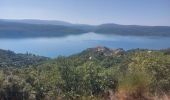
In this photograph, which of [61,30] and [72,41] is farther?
[72,41]

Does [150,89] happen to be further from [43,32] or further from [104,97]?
[43,32]

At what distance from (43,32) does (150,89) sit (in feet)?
560

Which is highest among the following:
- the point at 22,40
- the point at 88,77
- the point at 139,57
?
the point at 139,57

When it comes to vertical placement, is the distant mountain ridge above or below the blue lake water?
above

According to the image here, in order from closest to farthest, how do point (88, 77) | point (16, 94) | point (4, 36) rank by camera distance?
point (16, 94), point (88, 77), point (4, 36)

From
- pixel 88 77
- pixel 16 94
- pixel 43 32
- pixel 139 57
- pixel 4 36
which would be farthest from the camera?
pixel 43 32

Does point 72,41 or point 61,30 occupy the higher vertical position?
point 61,30

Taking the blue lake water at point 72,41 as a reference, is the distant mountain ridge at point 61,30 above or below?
above

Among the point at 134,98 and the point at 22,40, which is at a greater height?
the point at 134,98

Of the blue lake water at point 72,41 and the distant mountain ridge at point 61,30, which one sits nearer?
the distant mountain ridge at point 61,30

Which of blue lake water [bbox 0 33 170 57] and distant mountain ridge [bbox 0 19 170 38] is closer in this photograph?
distant mountain ridge [bbox 0 19 170 38]

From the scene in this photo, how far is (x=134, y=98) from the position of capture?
3623 millimetres

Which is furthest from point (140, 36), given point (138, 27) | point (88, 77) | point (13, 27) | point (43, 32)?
point (88, 77)

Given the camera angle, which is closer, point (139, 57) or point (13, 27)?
point (139, 57)
